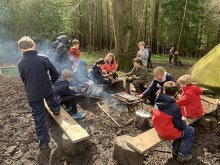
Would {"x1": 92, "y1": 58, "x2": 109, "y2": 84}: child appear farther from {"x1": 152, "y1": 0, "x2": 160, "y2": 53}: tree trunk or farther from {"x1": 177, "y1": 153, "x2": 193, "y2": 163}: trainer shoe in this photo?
{"x1": 152, "y1": 0, "x2": 160, "y2": 53}: tree trunk

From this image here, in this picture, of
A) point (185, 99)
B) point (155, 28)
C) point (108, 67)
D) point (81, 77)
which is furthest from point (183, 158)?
point (155, 28)

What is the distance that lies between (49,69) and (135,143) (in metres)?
2.08

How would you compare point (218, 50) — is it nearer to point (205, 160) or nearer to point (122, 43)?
point (122, 43)

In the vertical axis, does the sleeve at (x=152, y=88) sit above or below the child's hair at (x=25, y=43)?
below

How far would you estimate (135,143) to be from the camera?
398 centimetres

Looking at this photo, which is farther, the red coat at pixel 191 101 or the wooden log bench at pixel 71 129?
the red coat at pixel 191 101

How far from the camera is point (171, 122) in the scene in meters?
4.02

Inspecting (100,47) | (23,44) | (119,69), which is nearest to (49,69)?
(23,44)

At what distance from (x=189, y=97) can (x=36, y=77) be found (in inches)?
118

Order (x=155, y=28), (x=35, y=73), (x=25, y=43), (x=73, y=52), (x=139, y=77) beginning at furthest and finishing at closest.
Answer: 1. (x=155, y=28)
2. (x=73, y=52)
3. (x=139, y=77)
4. (x=35, y=73)
5. (x=25, y=43)

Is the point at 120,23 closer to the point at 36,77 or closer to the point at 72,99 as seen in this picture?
the point at 72,99

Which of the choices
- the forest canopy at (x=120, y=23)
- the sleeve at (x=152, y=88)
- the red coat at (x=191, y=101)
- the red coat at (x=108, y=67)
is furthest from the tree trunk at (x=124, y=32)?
the red coat at (x=191, y=101)

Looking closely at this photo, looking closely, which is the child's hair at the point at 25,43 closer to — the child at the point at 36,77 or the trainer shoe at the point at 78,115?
the child at the point at 36,77

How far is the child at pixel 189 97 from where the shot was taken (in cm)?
491
